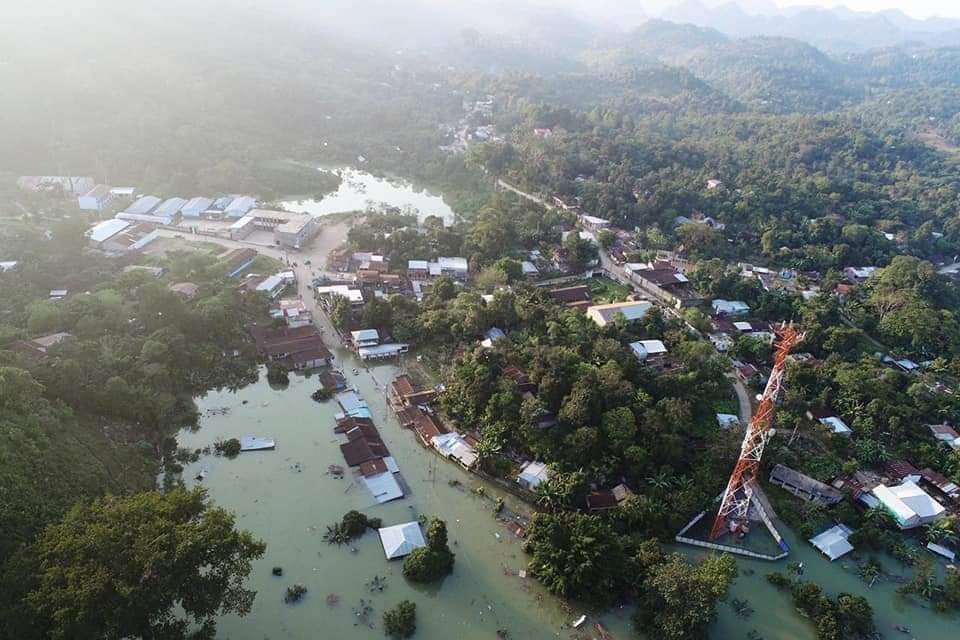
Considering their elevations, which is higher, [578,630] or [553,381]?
[553,381]

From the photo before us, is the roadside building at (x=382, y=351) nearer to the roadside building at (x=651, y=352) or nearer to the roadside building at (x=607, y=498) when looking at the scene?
the roadside building at (x=651, y=352)

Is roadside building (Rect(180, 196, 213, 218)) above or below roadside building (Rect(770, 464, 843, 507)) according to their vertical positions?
below

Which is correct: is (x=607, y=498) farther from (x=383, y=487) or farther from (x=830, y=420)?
(x=830, y=420)

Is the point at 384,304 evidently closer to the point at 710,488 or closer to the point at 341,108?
the point at 710,488

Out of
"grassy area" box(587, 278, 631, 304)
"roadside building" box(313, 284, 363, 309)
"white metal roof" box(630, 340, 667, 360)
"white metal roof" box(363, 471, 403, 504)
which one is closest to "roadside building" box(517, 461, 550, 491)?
"white metal roof" box(363, 471, 403, 504)

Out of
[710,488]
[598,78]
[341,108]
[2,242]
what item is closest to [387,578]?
[710,488]

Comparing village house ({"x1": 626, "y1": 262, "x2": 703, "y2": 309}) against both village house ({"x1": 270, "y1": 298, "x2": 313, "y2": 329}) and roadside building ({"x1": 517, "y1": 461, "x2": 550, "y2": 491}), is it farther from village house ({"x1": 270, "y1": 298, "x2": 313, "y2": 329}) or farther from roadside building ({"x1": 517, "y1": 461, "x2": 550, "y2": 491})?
village house ({"x1": 270, "y1": 298, "x2": 313, "y2": 329})
